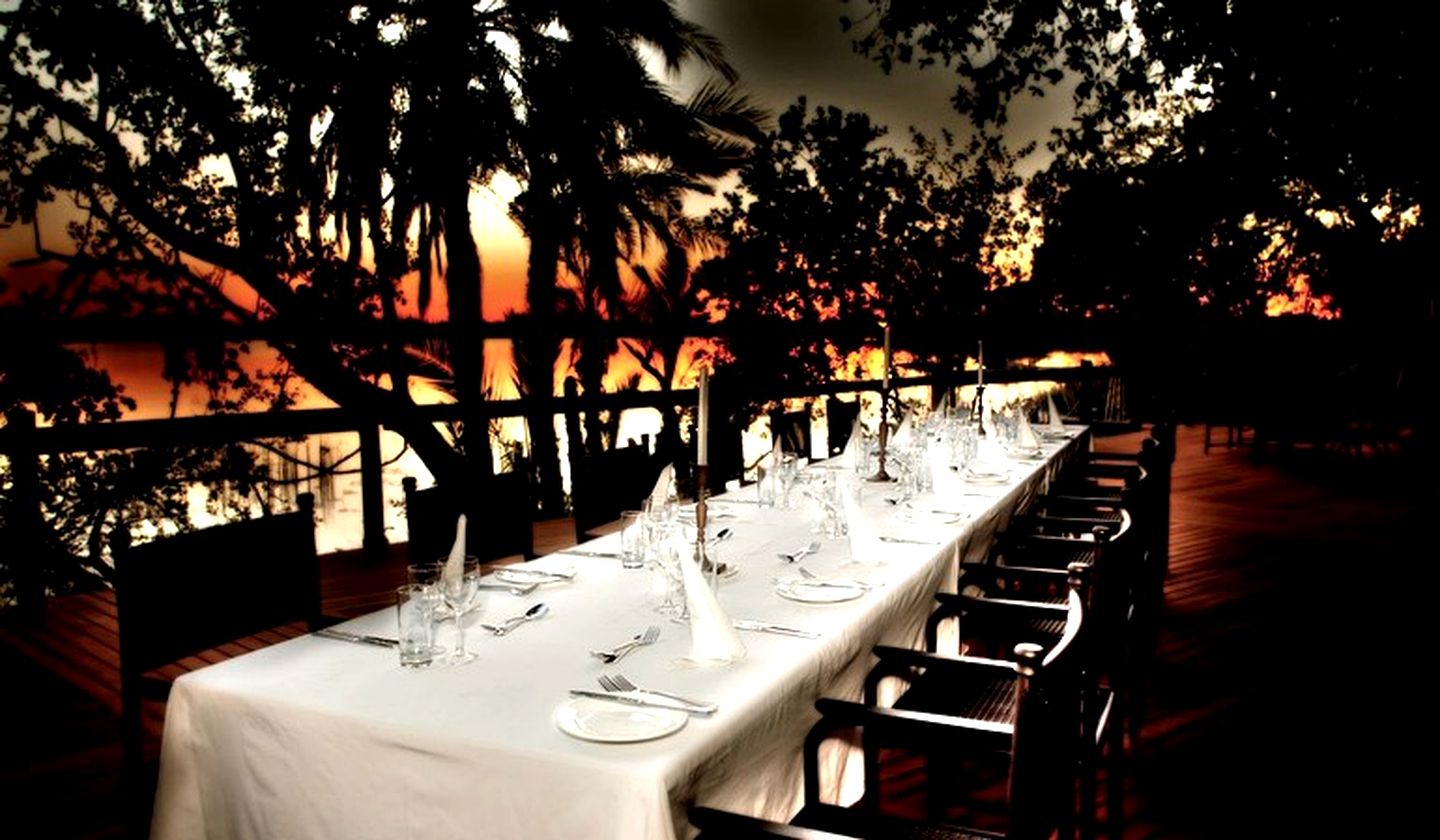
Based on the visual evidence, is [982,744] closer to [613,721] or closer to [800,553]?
[613,721]

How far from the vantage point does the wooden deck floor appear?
7.88ft

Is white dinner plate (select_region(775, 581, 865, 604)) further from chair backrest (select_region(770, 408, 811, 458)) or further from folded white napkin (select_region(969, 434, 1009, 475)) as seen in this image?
chair backrest (select_region(770, 408, 811, 458))

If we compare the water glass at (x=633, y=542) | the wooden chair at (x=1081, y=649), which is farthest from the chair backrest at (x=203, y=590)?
the wooden chair at (x=1081, y=649)

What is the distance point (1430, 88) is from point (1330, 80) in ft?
2.04

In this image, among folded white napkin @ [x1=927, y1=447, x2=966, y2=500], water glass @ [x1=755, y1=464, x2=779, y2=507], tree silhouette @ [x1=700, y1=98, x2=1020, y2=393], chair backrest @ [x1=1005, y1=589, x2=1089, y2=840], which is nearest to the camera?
chair backrest @ [x1=1005, y1=589, x2=1089, y2=840]

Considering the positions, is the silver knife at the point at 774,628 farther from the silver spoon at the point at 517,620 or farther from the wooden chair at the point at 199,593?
the wooden chair at the point at 199,593

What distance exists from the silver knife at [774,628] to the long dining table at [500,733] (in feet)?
0.06

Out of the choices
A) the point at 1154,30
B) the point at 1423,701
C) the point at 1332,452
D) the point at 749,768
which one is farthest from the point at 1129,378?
the point at 749,768

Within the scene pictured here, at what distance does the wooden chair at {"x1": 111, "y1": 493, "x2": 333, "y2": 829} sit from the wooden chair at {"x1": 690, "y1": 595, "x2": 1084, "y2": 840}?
1.10 meters

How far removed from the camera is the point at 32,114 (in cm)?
625

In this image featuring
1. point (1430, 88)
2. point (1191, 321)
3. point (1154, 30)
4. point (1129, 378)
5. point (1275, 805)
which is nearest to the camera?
point (1275, 805)

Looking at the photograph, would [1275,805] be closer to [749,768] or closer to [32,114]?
[749,768]

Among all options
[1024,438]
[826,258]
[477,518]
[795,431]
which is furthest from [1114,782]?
[826,258]

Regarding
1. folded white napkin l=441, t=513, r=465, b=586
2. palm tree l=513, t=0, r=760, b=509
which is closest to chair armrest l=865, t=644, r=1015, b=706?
folded white napkin l=441, t=513, r=465, b=586
